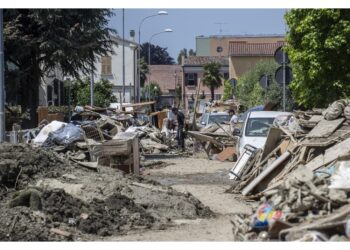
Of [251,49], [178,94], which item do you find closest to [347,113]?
[251,49]

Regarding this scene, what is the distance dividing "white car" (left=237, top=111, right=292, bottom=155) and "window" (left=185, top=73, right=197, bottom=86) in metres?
79.6

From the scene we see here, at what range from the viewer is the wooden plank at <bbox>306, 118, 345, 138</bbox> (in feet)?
46.9

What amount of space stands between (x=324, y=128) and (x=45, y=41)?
17.2 m

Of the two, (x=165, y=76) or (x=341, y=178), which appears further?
(x=165, y=76)

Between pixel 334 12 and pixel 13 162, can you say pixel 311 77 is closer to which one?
pixel 334 12

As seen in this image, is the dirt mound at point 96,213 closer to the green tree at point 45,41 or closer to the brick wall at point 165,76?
the green tree at point 45,41

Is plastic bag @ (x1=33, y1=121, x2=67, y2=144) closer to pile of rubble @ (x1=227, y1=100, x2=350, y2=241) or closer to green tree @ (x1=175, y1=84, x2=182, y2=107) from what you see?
pile of rubble @ (x1=227, y1=100, x2=350, y2=241)

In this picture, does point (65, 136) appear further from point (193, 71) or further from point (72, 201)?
→ point (193, 71)

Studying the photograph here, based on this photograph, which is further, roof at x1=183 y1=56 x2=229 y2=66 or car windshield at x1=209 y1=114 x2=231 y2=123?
roof at x1=183 y1=56 x2=229 y2=66

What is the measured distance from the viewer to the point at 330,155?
13078 millimetres

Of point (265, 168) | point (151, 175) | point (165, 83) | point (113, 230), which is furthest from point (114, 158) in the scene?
point (165, 83)

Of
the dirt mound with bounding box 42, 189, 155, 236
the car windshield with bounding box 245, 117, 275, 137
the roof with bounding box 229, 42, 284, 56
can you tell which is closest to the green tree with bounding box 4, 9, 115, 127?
the car windshield with bounding box 245, 117, 275, 137

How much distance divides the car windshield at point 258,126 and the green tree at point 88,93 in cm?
3288
